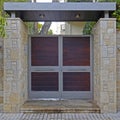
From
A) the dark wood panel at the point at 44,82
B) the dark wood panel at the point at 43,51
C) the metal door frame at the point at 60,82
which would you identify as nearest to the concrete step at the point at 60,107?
the metal door frame at the point at 60,82

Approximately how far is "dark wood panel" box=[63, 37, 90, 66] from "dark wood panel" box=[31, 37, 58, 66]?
0.34 meters

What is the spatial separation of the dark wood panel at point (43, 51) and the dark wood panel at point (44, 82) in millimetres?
380

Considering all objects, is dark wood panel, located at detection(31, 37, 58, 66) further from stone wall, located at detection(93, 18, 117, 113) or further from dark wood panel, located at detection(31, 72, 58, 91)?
stone wall, located at detection(93, 18, 117, 113)

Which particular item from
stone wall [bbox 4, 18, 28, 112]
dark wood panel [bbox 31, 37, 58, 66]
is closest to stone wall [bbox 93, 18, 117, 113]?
dark wood panel [bbox 31, 37, 58, 66]

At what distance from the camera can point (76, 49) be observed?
1008 centimetres

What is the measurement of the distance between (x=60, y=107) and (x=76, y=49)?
2.29m

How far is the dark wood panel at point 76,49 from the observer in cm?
1005

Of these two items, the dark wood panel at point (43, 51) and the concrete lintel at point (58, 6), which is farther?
the dark wood panel at point (43, 51)

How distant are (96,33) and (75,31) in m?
11.4

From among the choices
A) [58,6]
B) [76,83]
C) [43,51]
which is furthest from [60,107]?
[58,6]

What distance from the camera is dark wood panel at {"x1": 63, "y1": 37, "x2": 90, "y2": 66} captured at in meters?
10.1

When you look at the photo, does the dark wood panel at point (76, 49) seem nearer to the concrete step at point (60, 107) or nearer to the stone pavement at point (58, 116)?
the concrete step at point (60, 107)

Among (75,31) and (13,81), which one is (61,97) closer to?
(13,81)

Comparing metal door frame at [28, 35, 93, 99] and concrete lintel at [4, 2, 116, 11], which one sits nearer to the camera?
concrete lintel at [4, 2, 116, 11]
